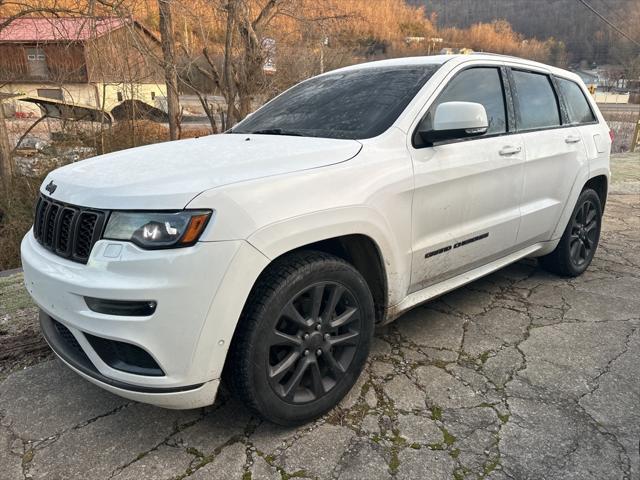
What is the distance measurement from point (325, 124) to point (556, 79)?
224 centimetres

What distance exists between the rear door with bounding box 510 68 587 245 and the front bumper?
230 cm

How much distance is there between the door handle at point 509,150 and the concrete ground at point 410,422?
117 centimetres

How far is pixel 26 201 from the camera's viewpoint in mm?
6633

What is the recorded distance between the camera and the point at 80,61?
23.7ft

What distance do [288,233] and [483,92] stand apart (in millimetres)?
1905

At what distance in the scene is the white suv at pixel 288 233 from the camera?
5.96 ft

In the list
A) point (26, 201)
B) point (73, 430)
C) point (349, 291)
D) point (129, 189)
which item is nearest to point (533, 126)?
point (349, 291)

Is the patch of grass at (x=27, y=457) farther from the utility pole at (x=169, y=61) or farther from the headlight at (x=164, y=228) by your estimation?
the utility pole at (x=169, y=61)

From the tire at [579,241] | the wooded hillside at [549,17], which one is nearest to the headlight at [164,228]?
the tire at [579,241]

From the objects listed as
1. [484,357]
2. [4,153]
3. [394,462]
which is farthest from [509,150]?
[4,153]

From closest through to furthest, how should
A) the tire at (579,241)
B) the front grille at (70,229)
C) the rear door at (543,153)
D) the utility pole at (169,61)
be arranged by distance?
the front grille at (70,229) < the rear door at (543,153) < the tire at (579,241) < the utility pole at (169,61)

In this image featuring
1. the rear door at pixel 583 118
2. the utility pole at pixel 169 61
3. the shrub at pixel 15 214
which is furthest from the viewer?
the utility pole at pixel 169 61

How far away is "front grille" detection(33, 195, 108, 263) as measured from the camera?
75.2 inches

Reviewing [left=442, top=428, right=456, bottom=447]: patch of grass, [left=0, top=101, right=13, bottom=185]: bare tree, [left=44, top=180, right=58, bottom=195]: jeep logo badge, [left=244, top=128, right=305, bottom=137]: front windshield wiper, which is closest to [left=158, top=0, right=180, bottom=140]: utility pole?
[left=0, top=101, right=13, bottom=185]: bare tree
